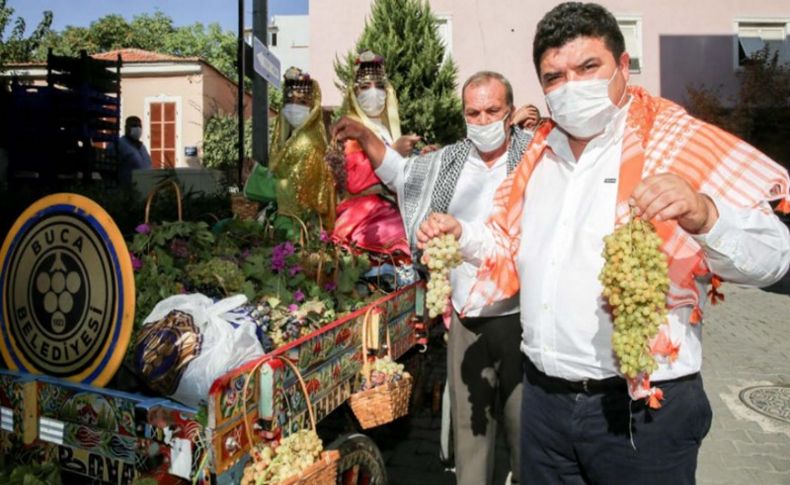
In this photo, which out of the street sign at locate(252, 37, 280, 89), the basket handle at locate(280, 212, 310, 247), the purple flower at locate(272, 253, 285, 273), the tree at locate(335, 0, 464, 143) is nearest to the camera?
the purple flower at locate(272, 253, 285, 273)

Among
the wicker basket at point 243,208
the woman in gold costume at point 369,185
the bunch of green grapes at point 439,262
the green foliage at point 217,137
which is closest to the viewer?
the bunch of green grapes at point 439,262

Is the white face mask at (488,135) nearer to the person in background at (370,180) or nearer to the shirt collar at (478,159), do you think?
the shirt collar at (478,159)

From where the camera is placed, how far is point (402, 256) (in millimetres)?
4250

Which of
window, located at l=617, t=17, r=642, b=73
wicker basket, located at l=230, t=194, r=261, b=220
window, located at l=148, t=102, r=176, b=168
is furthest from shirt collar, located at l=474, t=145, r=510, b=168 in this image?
window, located at l=148, t=102, r=176, b=168

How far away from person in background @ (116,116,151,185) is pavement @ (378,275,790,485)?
506 cm

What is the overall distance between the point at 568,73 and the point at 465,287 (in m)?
1.37

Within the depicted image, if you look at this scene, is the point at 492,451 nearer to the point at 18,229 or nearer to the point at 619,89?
the point at 619,89

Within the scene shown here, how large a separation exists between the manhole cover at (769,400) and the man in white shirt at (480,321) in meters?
3.02

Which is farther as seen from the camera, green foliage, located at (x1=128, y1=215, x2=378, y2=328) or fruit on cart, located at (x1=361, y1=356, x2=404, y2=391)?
green foliage, located at (x1=128, y1=215, x2=378, y2=328)

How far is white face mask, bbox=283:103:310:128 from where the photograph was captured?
15.2ft

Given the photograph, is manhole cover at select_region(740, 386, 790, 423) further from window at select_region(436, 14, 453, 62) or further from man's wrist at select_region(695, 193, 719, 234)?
window at select_region(436, 14, 453, 62)

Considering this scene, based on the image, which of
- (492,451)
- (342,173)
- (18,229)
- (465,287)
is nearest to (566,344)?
(465,287)

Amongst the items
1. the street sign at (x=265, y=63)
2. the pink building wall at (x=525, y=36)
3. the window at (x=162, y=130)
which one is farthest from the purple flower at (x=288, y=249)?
the window at (x=162, y=130)

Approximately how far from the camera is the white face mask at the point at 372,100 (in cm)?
476
